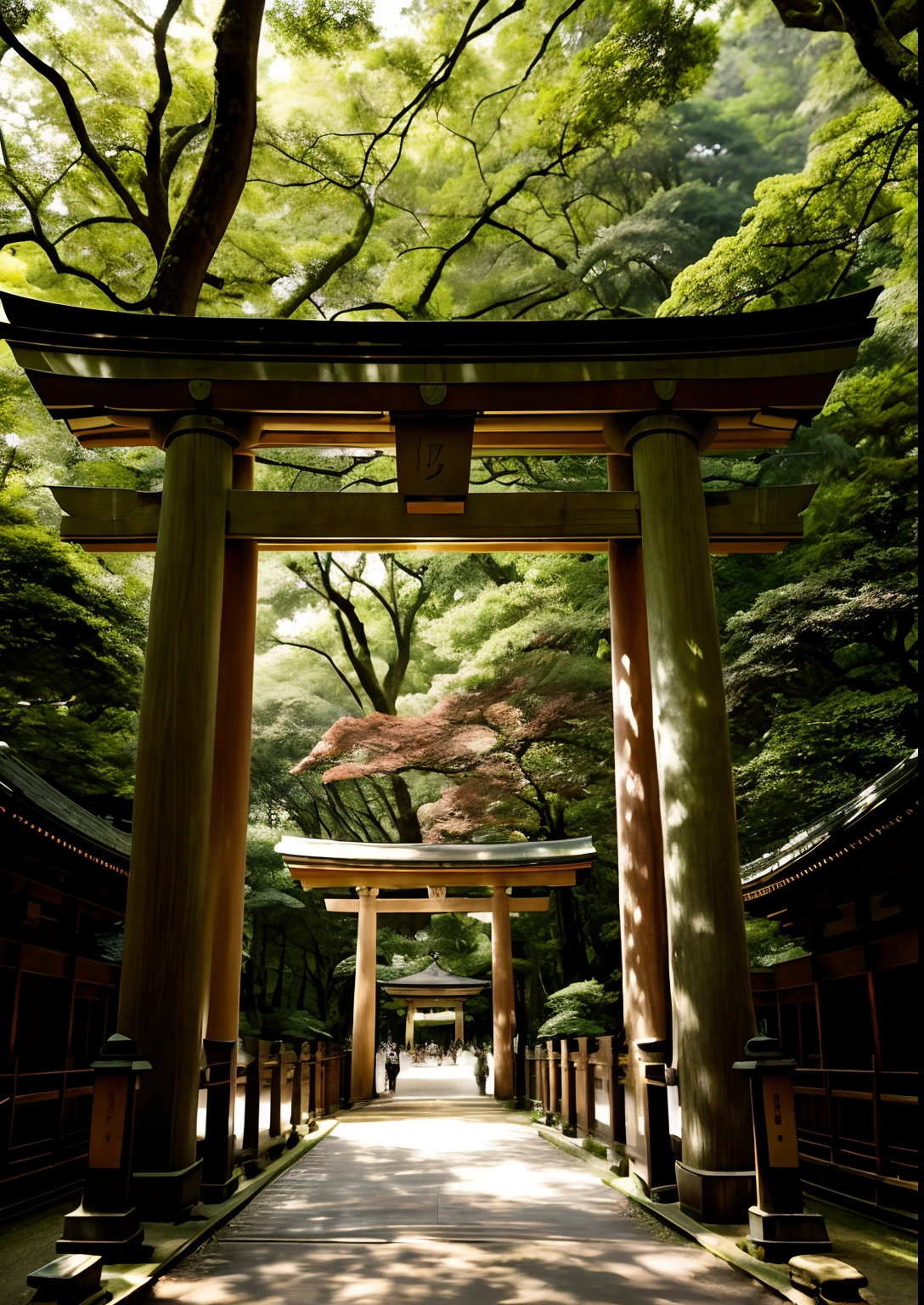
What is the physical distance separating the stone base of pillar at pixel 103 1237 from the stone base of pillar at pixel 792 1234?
9.06 feet

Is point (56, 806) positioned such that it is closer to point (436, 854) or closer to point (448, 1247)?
point (448, 1247)

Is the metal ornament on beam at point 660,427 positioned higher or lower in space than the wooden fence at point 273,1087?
higher

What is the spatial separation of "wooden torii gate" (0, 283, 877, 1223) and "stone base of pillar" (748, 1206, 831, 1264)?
961 mm

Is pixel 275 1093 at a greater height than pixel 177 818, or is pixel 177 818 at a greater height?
pixel 177 818

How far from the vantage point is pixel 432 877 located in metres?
15.7

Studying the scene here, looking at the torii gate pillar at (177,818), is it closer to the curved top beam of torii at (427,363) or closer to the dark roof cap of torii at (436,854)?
the curved top beam of torii at (427,363)

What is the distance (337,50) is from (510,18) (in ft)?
12.1

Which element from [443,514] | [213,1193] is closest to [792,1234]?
[213,1193]

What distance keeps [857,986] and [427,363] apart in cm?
599

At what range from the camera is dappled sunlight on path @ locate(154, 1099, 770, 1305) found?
3.72 m

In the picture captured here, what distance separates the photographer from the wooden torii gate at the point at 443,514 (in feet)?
17.0

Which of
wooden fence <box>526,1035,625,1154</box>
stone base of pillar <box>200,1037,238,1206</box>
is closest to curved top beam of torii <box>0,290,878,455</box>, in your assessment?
stone base of pillar <box>200,1037,238,1206</box>

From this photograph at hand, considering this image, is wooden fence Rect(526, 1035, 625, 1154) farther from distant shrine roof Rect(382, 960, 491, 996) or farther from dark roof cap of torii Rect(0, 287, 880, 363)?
distant shrine roof Rect(382, 960, 491, 996)

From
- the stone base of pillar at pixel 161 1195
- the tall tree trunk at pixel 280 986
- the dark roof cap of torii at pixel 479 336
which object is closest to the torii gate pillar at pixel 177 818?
the stone base of pillar at pixel 161 1195
